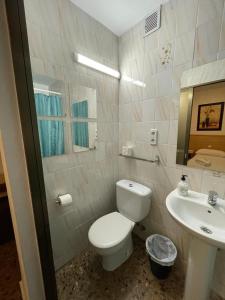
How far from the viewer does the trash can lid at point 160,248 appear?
4.37 ft

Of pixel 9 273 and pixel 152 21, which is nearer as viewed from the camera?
pixel 152 21

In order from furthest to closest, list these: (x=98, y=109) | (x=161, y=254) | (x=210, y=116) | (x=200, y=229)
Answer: (x=98, y=109) → (x=161, y=254) → (x=210, y=116) → (x=200, y=229)

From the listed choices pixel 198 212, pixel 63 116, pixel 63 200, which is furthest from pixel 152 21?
pixel 63 200

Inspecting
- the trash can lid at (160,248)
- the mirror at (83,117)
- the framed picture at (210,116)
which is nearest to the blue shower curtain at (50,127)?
the mirror at (83,117)

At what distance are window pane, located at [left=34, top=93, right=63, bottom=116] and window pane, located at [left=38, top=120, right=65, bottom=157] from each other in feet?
0.23

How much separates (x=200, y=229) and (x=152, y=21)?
1.71 m

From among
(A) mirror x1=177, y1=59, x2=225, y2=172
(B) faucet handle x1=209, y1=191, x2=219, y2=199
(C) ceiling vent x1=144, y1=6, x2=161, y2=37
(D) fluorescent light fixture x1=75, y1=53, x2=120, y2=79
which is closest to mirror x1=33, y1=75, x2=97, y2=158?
(D) fluorescent light fixture x1=75, y1=53, x2=120, y2=79

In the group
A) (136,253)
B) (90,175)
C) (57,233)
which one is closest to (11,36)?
(90,175)

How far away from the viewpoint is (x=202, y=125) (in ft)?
3.66

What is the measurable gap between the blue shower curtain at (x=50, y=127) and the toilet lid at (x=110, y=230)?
81 cm

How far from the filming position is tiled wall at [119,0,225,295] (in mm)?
1025

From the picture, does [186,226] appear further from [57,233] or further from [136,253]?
[57,233]

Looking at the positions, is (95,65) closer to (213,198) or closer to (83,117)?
(83,117)

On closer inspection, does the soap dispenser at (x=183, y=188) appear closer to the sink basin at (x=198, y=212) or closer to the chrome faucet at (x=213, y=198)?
the sink basin at (x=198, y=212)
